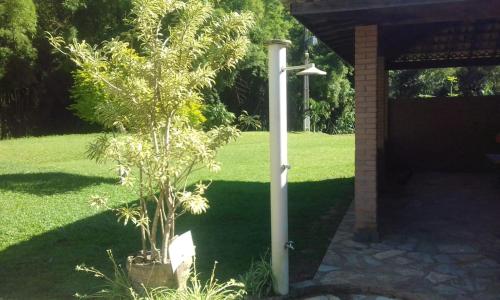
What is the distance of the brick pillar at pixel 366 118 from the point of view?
5402 millimetres

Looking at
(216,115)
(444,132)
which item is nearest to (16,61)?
(216,115)

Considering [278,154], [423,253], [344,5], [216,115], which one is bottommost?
[423,253]

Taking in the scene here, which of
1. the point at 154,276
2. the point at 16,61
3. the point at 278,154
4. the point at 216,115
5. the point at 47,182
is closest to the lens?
the point at 154,276

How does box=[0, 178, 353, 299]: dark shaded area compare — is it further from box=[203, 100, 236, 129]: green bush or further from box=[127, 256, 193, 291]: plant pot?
box=[203, 100, 236, 129]: green bush

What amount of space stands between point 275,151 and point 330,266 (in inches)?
58.8

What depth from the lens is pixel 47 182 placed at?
32.4 feet

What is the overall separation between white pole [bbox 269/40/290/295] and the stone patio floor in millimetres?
395

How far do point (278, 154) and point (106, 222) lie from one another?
369 cm

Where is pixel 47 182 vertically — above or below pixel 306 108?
below

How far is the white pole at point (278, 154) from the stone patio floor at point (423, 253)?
1.30 feet

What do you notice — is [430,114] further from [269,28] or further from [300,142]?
[269,28]

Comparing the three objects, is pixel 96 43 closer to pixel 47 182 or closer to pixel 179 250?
pixel 47 182

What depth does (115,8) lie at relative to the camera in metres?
20.8

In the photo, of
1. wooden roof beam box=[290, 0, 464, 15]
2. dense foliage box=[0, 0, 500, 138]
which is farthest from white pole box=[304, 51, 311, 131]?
wooden roof beam box=[290, 0, 464, 15]
